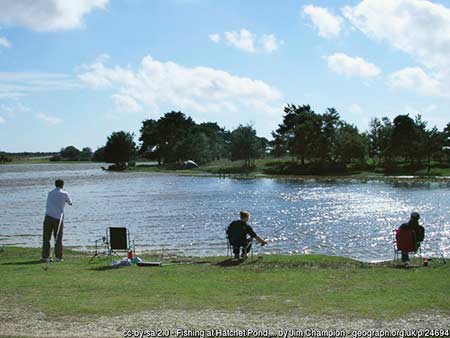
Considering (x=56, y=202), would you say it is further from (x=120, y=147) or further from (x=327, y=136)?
(x=120, y=147)

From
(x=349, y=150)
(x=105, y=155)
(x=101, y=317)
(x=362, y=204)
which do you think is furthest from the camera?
(x=105, y=155)

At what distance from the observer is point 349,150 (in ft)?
317

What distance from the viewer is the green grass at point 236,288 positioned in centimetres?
952

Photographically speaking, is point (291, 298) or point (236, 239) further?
point (236, 239)

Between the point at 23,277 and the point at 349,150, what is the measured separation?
87.9 meters

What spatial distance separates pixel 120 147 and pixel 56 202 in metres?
136

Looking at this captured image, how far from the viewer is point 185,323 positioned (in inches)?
334

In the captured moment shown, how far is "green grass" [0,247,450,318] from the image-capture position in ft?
31.2

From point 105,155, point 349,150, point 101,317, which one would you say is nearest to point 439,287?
point 101,317

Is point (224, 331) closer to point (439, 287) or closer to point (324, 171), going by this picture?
point (439, 287)

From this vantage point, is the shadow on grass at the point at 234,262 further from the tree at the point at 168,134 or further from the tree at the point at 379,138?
the tree at the point at 168,134

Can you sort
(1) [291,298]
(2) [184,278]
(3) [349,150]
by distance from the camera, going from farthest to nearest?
(3) [349,150]
(2) [184,278]
(1) [291,298]

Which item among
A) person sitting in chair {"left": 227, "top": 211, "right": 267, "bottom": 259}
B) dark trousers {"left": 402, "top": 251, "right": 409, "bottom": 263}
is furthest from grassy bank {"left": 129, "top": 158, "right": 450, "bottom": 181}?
person sitting in chair {"left": 227, "top": 211, "right": 267, "bottom": 259}

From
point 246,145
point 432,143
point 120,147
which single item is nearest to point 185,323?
point 432,143
